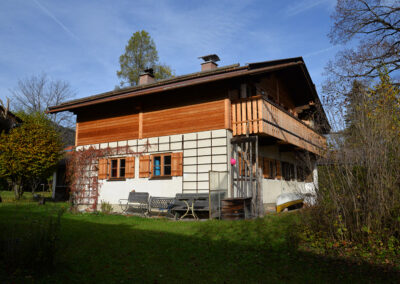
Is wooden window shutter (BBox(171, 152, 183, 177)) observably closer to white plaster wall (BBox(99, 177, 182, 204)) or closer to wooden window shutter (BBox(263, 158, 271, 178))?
white plaster wall (BBox(99, 177, 182, 204))

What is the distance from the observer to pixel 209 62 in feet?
55.9

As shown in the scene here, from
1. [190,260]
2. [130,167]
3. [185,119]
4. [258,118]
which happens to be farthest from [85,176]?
[190,260]

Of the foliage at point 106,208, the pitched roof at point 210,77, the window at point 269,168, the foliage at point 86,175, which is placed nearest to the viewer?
the pitched roof at point 210,77

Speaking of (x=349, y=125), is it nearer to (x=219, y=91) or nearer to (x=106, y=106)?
(x=219, y=91)

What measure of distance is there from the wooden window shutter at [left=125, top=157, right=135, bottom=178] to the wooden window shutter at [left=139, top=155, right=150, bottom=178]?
0.50m

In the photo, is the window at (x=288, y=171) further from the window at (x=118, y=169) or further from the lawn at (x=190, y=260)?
the lawn at (x=190, y=260)

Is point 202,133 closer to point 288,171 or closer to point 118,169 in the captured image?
point 118,169

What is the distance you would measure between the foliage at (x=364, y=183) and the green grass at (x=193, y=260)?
28.6 inches

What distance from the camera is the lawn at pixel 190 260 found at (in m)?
5.10

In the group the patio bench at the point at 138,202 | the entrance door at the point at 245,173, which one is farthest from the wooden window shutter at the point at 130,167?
the entrance door at the point at 245,173

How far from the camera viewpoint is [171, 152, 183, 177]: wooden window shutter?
13430mm

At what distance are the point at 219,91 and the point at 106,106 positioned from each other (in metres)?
6.41

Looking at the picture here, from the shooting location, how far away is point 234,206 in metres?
11.6

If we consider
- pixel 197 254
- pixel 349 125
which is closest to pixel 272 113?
pixel 349 125
